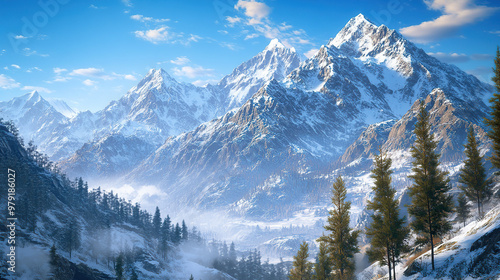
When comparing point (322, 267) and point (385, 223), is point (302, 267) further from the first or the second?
point (385, 223)

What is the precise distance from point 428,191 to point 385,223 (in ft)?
20.1

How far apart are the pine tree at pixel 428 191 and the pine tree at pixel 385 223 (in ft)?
7.94

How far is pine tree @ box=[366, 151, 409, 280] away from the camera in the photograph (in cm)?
3747

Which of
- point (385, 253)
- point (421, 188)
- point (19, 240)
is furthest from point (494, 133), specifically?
point (19, 240)

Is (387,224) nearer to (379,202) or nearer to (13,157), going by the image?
(379,202)

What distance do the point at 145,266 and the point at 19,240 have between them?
149 ft

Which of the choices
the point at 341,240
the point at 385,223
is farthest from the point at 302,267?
the point at 385,223

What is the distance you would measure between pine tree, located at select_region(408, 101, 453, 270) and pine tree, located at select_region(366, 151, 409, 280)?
2420mm

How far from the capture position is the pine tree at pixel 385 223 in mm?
37469

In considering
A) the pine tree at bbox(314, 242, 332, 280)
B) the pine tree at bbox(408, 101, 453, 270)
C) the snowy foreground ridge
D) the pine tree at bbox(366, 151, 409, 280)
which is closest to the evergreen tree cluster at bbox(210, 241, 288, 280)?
the pine tree at bbox(314, 242, 332, 280)

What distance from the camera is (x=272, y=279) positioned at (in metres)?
133

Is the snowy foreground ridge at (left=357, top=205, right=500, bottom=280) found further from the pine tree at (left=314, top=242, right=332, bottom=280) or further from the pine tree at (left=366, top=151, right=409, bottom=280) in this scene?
the pine tree at (left=314, top=242, right=332, bottom=280)

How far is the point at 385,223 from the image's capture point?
37844 millimetres

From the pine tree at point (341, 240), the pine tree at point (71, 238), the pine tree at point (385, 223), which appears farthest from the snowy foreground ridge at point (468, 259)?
the pine tree at point (71, 238)
